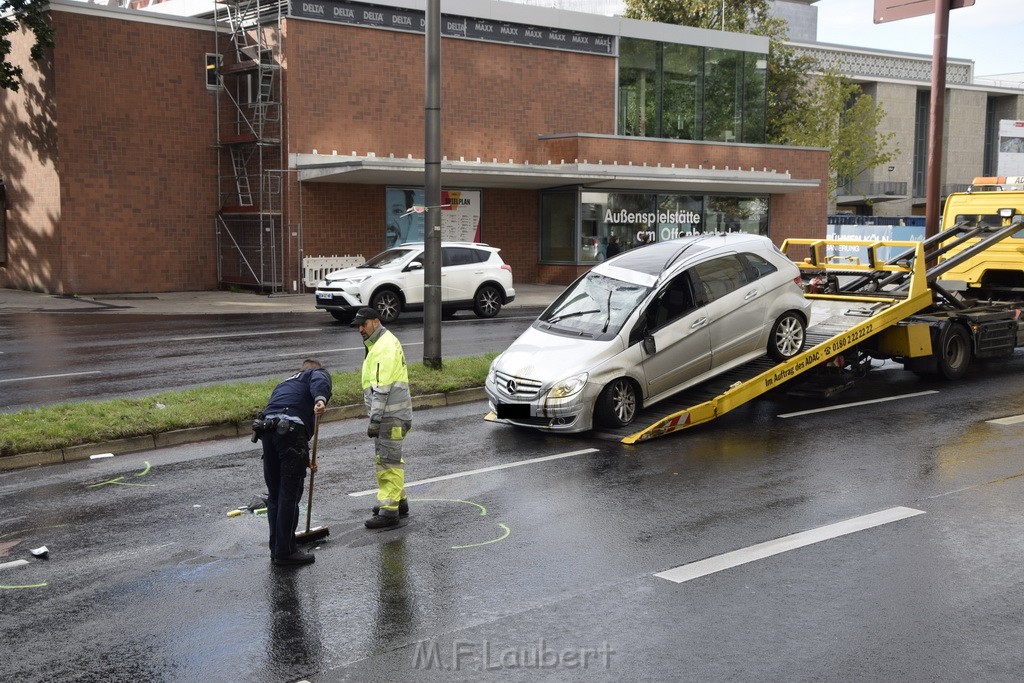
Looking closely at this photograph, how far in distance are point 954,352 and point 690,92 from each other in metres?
25.4

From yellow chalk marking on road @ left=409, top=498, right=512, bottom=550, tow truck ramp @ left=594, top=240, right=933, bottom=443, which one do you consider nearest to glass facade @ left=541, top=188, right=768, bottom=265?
tow truck ramp @ left=594, top=240, right=933, bottom=443

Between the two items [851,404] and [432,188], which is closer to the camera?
[851,404]

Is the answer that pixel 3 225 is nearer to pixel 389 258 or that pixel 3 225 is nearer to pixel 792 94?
pixel 389 258

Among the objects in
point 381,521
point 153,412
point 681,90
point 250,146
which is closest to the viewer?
point 381,521

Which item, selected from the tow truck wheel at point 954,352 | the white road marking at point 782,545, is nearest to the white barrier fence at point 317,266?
the tow truck wheel at point 954,352

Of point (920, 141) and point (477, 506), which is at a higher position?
point (920, 141)

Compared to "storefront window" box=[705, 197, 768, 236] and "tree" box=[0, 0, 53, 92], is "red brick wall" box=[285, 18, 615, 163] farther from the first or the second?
"tree" box=[0, 0, 53, 92]

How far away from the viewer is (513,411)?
1152 centimetres

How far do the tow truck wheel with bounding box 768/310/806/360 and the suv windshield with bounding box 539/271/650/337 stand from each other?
6.39ft

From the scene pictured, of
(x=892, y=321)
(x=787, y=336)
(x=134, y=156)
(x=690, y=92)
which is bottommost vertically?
(x=787, y=336)

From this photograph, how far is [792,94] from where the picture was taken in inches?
2023

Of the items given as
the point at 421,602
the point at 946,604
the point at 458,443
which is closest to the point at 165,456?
the point at 458,443

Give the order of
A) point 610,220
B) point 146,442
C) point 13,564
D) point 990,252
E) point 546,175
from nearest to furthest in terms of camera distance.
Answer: point 13,564 → point 146,442 → point 990,252 → point 546,175 → point 610,220

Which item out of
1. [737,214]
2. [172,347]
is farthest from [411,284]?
[737,214]
